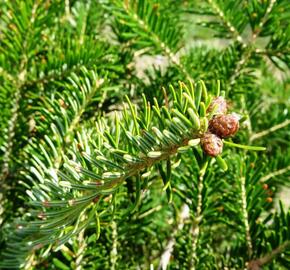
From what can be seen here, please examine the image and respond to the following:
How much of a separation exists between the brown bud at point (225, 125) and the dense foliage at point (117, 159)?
0.05 meters

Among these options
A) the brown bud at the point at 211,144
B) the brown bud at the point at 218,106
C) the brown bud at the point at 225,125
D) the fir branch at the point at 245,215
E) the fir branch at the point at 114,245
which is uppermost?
the brown bud at the point at 218,106

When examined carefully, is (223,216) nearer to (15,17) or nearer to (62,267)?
(62,267)

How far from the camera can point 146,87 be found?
26.9 inches

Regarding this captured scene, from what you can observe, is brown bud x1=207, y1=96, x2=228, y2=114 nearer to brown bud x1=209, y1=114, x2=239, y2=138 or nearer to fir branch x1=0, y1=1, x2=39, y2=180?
brown bud x1=209, y1=114, x2=239, y2=138

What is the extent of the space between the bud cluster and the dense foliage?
5 centimetres

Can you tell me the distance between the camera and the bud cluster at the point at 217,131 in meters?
0.34

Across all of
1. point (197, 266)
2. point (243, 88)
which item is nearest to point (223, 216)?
point (197, 266)

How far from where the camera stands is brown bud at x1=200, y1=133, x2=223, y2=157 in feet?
1.12

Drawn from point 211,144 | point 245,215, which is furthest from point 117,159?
point 245,215

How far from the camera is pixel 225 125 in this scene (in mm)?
343

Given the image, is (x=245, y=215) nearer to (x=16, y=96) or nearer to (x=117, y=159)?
(x=117, y=159)

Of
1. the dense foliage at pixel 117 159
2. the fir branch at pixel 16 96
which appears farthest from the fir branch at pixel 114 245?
the fir branch at pixel 16 96

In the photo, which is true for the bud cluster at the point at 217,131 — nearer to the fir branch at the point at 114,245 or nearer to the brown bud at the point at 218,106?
the brown bud at the point at 218,106

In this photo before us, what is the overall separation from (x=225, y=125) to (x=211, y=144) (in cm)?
2
